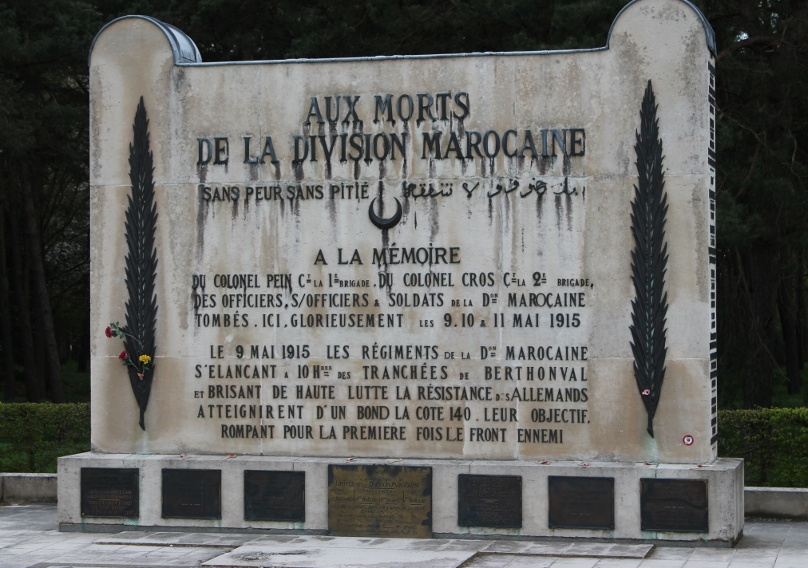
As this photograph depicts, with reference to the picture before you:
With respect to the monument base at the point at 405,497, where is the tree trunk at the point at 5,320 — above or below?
above

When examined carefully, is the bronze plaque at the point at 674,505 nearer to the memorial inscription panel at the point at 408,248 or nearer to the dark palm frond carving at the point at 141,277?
the memorial inscription panel at the point at 408,248

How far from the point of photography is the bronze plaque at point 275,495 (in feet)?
36.3

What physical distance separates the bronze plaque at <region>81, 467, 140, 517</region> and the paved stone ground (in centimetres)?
26

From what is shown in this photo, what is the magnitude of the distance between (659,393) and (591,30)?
1100 cm

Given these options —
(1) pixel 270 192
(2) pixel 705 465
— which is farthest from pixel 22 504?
(2) pixel 705 465

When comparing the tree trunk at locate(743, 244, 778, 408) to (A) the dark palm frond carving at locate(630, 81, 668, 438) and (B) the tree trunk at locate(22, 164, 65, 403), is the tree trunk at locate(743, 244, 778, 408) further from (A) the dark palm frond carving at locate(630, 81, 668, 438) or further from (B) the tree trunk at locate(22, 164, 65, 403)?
(B) the tree trunk at locate(22, 164, 65, 403)

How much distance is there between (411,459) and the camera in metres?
11.1

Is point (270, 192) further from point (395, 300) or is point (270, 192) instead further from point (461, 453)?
point (461, 453)

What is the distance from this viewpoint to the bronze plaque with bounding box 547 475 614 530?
10.5m

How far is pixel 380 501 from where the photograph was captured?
10.9 m

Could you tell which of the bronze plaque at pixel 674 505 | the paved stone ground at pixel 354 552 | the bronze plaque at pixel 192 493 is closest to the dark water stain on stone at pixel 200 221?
the bronze plaque at pixel 192 493

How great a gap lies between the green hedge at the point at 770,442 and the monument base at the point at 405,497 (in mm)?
2197

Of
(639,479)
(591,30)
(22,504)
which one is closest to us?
(639,479)

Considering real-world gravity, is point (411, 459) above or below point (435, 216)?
below
